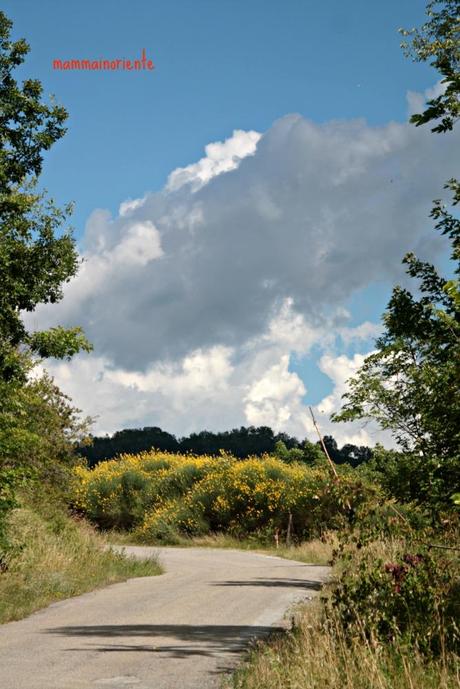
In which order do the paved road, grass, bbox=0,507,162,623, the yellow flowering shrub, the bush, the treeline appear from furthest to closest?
the treeline < the yellow flowering shrub < grass, bbox=0,507,162,623 < the bush < the paved road

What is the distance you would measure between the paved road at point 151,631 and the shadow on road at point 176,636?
0.01m

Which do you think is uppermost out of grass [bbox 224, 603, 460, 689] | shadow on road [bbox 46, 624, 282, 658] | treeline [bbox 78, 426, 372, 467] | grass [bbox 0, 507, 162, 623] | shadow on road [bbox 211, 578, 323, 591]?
treeline [bbox 78, 426, 372, 467]

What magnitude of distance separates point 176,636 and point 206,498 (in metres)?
24.6

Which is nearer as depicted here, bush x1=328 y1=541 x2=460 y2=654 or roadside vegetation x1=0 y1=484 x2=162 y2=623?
bush x1=328 y1=541 x2=460 y2=654

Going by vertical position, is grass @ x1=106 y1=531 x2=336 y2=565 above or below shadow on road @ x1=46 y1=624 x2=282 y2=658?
above

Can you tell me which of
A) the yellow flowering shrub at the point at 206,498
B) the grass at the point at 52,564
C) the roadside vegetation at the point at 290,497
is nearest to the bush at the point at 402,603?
the roadside vegetation at the point at 290,497

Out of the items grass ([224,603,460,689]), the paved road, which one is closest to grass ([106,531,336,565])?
the paved road

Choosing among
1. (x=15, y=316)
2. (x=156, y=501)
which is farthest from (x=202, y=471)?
(x=15, y=316)

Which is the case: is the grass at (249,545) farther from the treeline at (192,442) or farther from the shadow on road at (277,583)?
the treeline at (192,442)

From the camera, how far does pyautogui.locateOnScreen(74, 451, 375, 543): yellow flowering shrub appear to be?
3350 cm

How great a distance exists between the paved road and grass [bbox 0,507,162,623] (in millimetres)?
437

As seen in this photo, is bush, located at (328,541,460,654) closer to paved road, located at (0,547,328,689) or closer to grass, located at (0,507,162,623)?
paved road, located at (0,547,328,689)

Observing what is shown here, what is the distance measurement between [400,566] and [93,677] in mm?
3901

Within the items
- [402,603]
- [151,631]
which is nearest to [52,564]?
[151,631]
